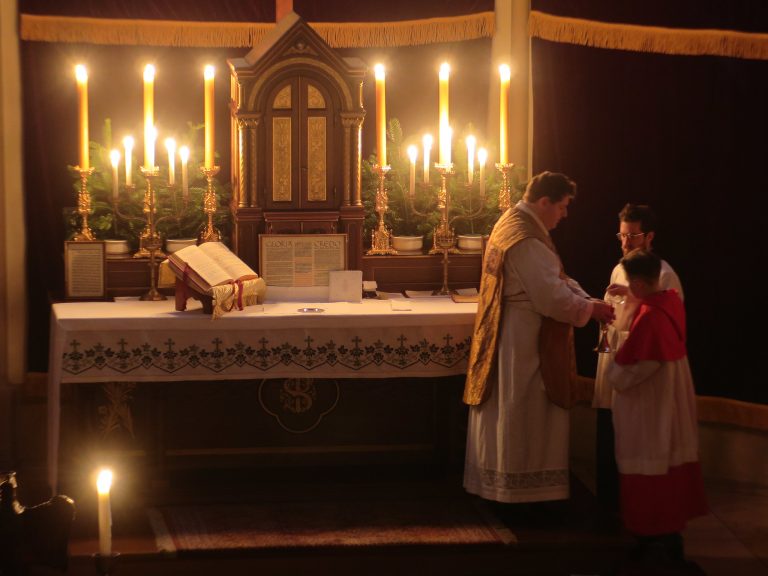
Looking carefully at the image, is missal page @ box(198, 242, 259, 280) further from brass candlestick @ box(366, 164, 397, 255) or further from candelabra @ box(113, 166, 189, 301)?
brass candlestick @ box(366, 164, 397, 255)

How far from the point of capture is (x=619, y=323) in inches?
247

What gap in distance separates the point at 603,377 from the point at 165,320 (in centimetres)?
224

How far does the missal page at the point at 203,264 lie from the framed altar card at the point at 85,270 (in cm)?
49

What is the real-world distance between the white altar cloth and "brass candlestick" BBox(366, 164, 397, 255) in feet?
2.34

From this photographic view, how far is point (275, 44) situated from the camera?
22.7 ft

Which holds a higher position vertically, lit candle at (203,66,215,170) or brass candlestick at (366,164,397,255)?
lit candle at (203,66,215,170)

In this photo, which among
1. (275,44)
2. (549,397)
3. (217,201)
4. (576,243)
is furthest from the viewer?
(576,243)

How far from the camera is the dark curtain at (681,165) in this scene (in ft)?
24.4

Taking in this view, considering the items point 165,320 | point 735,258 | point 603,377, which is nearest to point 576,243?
point 735,258

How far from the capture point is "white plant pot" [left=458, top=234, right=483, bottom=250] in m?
7.31

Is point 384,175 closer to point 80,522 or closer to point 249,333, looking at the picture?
point 249,333

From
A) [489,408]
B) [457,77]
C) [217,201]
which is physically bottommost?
[489,408]

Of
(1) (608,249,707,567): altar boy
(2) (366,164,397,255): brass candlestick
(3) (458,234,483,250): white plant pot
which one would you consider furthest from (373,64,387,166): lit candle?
(1) (608,249,707,567): altar boy

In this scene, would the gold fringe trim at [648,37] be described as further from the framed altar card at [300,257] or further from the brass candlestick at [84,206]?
the brass candlestick at [84,206]
